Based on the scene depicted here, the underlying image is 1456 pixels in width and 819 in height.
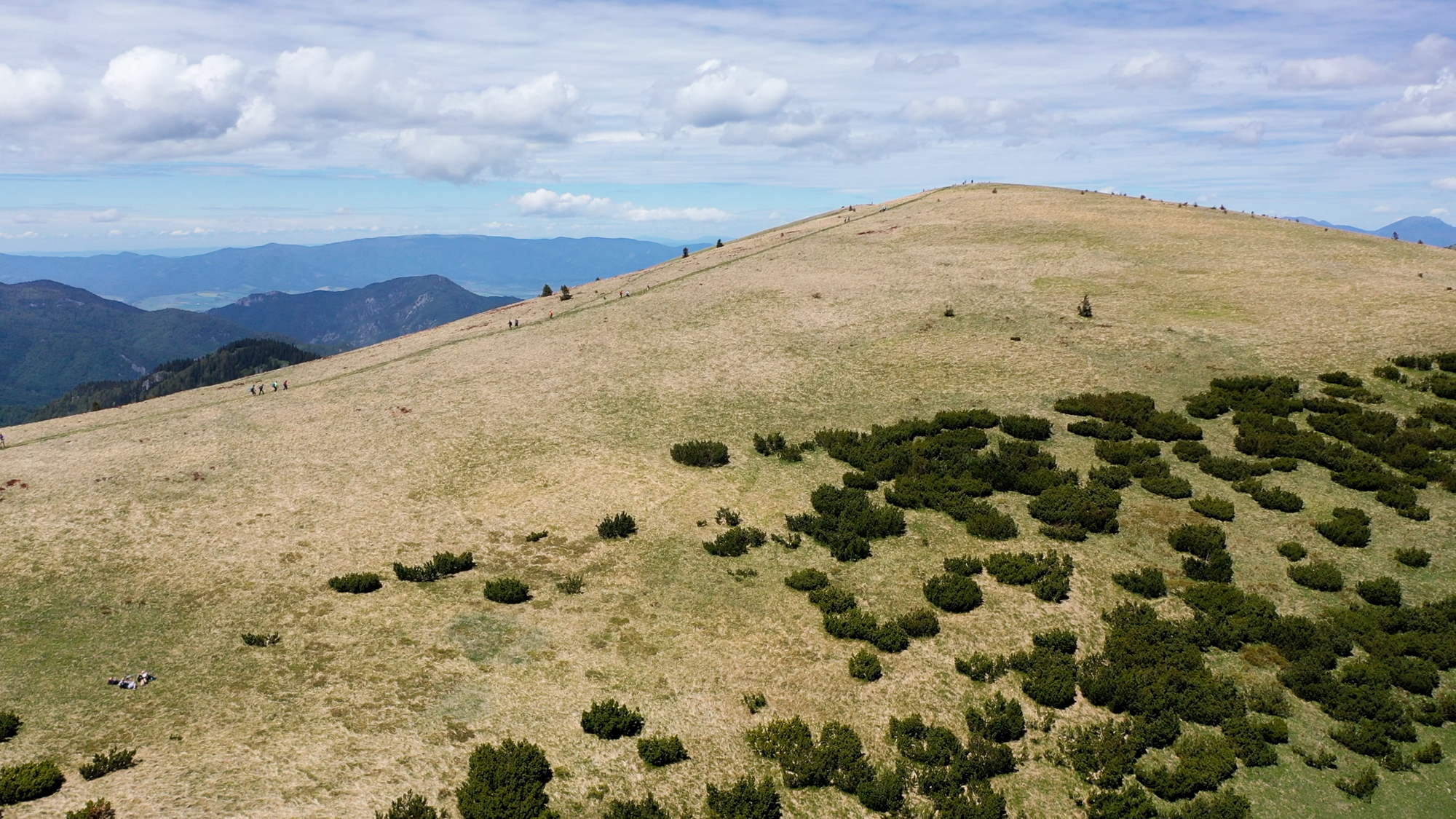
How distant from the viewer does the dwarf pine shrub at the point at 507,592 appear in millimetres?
27531

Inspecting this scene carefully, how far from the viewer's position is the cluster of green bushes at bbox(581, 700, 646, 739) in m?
20.9

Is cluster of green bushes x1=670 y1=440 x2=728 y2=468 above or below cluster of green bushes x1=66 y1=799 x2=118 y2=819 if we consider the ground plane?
above

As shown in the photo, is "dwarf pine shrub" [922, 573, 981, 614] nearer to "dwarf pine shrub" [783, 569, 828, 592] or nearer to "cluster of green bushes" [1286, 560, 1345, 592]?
"dwarf pine shrub" [783, 569, 828, 592]

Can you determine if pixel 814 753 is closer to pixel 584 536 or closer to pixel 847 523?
pixel 847 523

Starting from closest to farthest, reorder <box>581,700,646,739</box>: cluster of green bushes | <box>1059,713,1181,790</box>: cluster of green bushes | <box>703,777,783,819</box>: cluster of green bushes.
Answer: <box>703,777,783,819</box>: cluster of green bushes, <box>1059,713,1181,790</box>: cluster of green bushes, <box>581,700,646,739</box>: cluster of green bushes

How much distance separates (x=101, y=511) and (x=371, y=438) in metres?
12.6

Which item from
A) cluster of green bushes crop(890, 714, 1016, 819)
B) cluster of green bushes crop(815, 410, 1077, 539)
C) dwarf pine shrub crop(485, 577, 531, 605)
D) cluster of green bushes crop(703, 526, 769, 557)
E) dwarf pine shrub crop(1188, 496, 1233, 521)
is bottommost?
cluster of green bushes crop(890, 714, 1016, 819)

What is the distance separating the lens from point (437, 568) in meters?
29.3

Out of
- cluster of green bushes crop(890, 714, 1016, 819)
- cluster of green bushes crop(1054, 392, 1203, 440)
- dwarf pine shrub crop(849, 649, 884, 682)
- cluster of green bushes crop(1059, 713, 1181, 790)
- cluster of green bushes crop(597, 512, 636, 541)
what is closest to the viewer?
cluster of green bushes crop(890, 714, 1016, 819)

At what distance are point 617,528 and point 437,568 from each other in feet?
25.9

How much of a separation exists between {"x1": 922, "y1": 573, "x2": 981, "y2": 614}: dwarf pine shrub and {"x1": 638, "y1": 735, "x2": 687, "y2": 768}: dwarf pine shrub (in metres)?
12.1

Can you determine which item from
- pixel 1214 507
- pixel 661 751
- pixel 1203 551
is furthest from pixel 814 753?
pixel 1214 507

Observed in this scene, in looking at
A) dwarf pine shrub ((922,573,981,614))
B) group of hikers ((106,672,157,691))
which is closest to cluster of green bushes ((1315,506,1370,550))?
dwarf pine shrub ((922,573,981,614))

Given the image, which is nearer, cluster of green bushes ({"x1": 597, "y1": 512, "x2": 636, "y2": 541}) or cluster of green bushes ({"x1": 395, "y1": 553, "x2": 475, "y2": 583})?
cluster of green bushes ({"x1": 395, "y1": 553, "x2": 475, "y2": 583})
